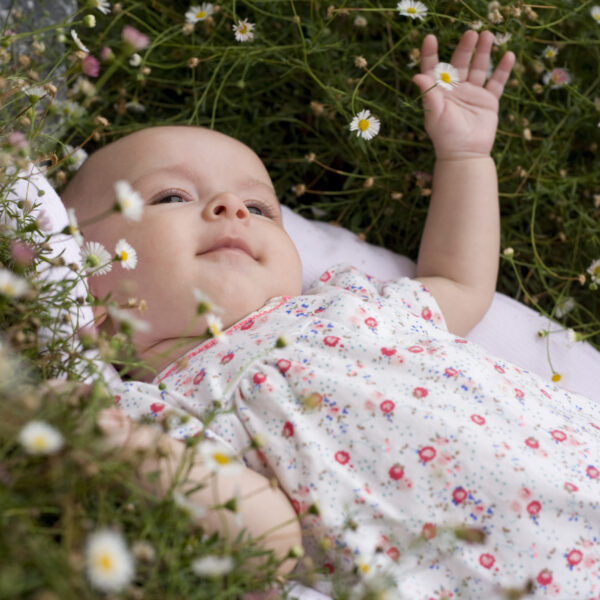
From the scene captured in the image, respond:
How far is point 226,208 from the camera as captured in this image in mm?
1263

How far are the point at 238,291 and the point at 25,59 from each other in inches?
19.3

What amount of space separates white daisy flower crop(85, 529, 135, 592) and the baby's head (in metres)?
0.60

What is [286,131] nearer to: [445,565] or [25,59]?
[25,59]

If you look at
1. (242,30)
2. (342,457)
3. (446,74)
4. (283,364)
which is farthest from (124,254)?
(446,74)

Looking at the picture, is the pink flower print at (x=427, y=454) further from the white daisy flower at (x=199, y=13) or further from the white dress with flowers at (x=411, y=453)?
the white daisy flower at (x=199, y=13)

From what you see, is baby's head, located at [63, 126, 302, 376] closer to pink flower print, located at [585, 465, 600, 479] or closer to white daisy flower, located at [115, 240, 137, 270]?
white daisy flower, located at [115, 240, 137, 270]

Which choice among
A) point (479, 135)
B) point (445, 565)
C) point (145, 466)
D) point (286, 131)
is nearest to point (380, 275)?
point (479, 135)

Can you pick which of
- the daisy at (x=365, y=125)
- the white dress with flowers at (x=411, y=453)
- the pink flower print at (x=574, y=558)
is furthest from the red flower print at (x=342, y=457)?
the daisy at (x=365, y=125)

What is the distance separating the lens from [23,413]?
682mm

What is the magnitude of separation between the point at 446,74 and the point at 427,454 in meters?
0.75

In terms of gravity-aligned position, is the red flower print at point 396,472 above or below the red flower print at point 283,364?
below

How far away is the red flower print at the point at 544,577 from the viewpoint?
0.99 m

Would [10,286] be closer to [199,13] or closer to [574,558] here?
[574,558]

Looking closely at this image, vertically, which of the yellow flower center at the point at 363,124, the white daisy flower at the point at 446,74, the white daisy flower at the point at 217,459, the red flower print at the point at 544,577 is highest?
the white daisy flower at the point at 446,74
